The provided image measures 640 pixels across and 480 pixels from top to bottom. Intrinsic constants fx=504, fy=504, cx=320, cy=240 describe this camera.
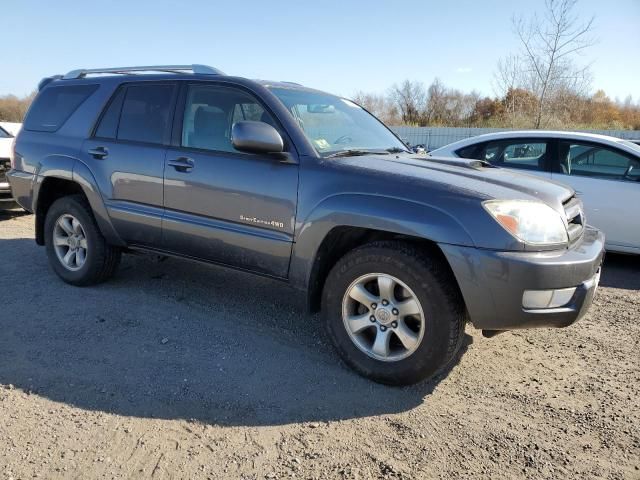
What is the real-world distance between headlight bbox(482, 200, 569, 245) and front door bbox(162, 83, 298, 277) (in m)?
1.26

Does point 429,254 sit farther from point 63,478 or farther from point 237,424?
point 63,478

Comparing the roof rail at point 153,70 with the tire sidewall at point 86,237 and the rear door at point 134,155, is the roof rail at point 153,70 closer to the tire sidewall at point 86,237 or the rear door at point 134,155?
the rear door at point 134,155

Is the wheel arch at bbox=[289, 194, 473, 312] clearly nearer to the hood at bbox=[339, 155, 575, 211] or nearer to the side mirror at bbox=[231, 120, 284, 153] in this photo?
the hood at bbox=[339, 155, 575, 211]

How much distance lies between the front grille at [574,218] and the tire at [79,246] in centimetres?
365

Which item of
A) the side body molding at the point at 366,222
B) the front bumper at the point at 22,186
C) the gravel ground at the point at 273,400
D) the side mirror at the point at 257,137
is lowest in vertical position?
the gravel ground at the point at 273,400

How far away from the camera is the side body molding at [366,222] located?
2740 millimetres

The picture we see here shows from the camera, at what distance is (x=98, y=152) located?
13.9ft

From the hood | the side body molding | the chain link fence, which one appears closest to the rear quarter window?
the side body molding

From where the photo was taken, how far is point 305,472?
2270 millimetres

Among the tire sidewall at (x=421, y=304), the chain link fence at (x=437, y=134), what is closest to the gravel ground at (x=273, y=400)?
the tire sidewall at (x=421, y=304)

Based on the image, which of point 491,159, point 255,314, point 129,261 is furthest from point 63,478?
point 491,159

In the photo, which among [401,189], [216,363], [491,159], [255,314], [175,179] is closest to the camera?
[401,189]

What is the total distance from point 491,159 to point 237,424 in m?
5.00

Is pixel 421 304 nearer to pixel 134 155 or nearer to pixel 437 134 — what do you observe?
pixel 134 155
